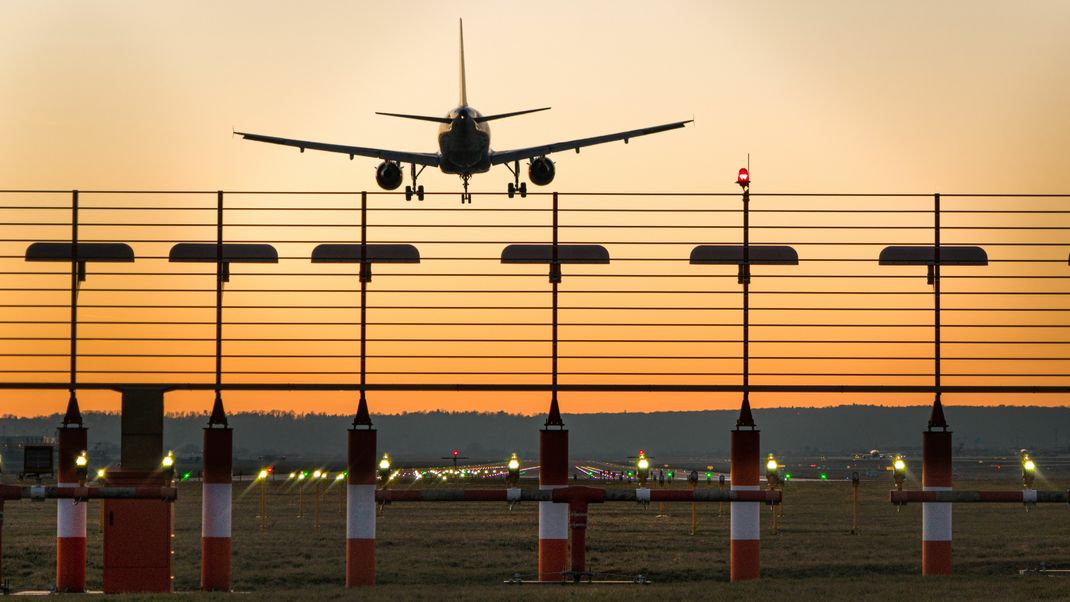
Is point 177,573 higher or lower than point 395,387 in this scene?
lower

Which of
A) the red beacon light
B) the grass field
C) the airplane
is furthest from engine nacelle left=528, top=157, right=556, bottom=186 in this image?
the red beacon light

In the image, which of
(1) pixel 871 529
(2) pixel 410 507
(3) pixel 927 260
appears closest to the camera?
(3) pixel 927 260

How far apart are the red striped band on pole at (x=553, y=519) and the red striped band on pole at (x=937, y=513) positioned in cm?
651

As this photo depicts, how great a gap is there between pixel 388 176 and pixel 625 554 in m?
39.6

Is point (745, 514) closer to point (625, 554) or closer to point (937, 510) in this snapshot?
point (937, 510)

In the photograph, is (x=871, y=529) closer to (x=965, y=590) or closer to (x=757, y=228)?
(x=757, y=228)

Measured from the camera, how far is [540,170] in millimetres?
78375

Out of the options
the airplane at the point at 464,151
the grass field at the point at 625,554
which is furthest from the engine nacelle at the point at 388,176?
the grass field at the point at 625,554

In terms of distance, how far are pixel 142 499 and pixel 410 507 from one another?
49.5 m

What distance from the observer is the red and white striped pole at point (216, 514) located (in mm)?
25625

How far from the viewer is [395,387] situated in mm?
26312

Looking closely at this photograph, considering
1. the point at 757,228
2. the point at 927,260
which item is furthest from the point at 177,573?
the point at 927,260

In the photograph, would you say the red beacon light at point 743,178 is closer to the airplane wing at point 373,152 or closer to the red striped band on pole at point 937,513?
the red striped band on pole at point 937,513

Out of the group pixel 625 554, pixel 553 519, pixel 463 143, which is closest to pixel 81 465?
pixel 553 519
